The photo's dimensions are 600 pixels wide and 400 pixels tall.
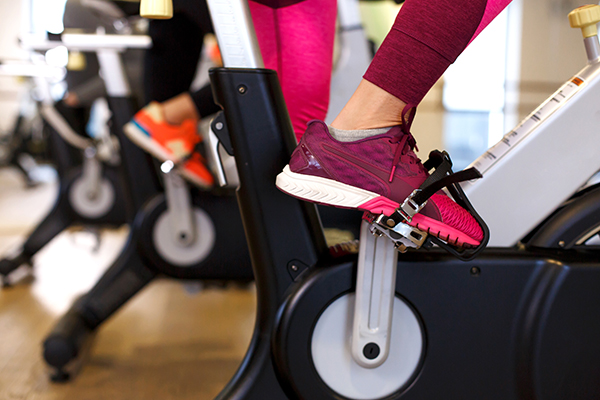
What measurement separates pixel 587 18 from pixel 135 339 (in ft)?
4.02

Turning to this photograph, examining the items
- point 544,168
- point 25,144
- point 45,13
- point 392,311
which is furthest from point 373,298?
point 25,144

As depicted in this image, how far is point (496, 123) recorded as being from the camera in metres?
3.45

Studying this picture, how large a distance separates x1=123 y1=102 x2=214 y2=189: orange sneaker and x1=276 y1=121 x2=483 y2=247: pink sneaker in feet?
2.22

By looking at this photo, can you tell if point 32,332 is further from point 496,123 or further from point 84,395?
point 496,123

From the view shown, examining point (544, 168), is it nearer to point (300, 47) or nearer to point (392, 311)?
point (392, 311)

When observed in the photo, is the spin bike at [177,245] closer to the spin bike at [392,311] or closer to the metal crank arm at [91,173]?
the spin bike at [392,311]

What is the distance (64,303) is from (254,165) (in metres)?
1.24

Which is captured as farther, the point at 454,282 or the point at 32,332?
the point at 32,332

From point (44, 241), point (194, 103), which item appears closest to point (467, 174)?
point (194, 103)

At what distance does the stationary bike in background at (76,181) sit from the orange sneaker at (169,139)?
0.78 metres

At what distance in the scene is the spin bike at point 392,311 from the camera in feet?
1.97

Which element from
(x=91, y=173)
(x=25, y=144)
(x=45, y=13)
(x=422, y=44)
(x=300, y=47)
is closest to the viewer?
(x=422, y=44)

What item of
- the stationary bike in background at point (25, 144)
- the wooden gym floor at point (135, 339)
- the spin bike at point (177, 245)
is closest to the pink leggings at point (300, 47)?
the spin bike at point (177, 245)

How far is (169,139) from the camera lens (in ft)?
3.74
